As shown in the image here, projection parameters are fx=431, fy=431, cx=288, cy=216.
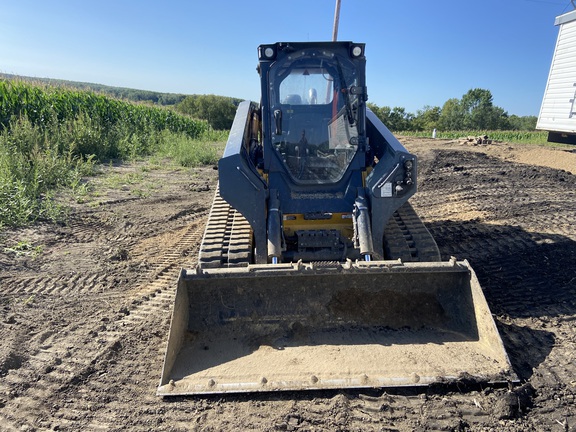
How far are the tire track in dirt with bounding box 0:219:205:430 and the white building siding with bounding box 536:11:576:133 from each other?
16.3 metres

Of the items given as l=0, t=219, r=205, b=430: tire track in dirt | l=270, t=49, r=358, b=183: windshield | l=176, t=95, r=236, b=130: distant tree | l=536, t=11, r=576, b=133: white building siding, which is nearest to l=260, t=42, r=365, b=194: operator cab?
l=270, t=49, r=358, b=183: windshield

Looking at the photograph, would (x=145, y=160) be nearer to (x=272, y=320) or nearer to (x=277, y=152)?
(x=277, y=152)

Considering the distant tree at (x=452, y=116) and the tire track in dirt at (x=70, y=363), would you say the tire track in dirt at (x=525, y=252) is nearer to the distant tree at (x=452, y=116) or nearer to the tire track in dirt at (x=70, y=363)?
the tire track in dirt at (x=70, y=363)

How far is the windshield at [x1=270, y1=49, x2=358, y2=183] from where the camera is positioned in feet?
14.9

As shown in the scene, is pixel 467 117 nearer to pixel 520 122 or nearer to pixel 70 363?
pixel 520 122

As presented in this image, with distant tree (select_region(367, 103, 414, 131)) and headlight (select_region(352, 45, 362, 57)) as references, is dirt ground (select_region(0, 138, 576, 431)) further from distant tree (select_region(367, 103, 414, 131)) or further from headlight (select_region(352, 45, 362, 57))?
distant tree (select_region(367, 103, 414, 131))

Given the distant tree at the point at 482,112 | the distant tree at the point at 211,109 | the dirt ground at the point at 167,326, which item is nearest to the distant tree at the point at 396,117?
the distant tree at the point at 482,112

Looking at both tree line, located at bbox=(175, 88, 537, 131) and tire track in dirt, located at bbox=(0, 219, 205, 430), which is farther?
tree line, located at bbox=(175, 88, 537, 131)

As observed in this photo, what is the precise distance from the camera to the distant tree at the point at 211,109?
47875 mm

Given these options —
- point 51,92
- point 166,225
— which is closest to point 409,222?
point 166,225

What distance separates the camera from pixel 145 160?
45.4 ft

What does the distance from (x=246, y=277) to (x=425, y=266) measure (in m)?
1.52

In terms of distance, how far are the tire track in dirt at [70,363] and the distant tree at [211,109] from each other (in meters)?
44.4

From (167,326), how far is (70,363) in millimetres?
869
